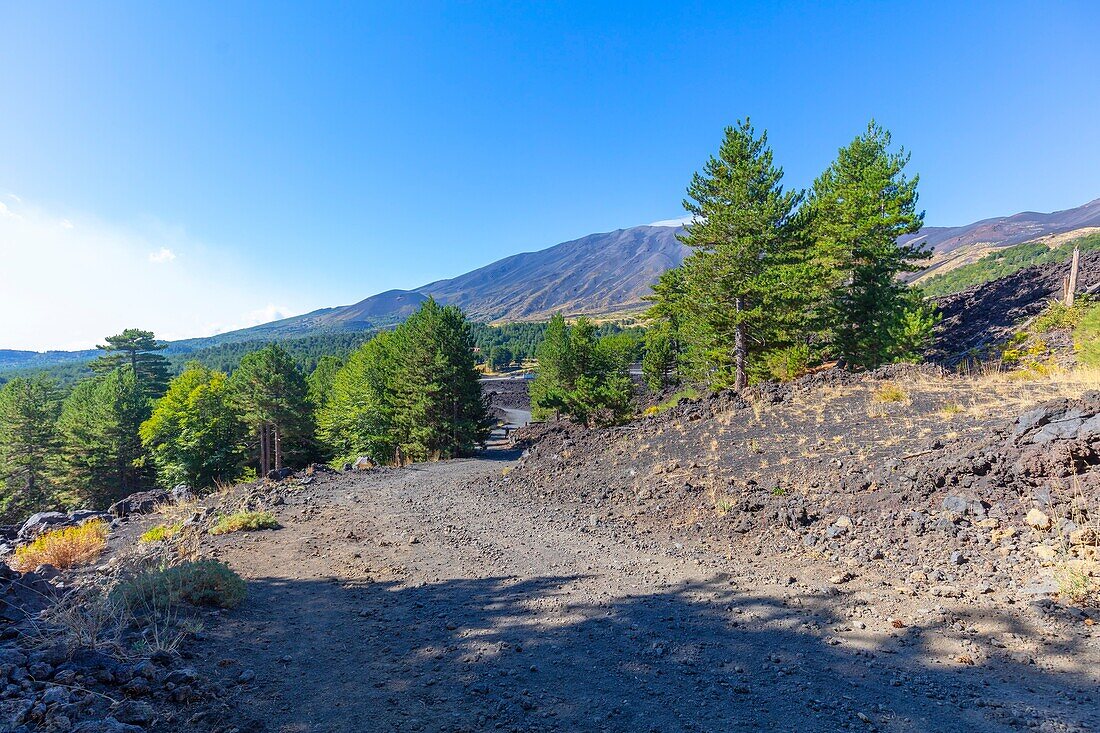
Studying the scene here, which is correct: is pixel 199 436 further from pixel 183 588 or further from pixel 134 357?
pixel 134 357

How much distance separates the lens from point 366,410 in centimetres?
2509

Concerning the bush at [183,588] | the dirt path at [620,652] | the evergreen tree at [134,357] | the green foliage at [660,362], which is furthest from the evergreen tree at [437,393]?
the evergreen tree at [134,357]

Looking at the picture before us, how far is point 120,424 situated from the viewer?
103ft

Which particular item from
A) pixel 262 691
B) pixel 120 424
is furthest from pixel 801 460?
pixel 120 424

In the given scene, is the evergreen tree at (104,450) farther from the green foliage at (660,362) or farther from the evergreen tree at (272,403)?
the green foliage at (660,362)

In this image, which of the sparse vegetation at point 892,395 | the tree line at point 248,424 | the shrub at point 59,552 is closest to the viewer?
the shrub at point 59,552

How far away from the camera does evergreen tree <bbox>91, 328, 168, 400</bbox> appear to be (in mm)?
55625

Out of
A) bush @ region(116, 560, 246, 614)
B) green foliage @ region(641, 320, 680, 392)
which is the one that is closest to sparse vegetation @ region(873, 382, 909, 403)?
bush @ region(116, 560, 246, 614)

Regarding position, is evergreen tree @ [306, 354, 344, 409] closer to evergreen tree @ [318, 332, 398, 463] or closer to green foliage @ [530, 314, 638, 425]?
evergreen tree @ [318, 332, 398, 463]

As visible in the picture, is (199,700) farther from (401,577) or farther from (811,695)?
(811,695)

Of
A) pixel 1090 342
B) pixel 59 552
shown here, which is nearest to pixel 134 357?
pixel 59 552

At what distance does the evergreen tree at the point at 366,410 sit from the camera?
81.9 feet

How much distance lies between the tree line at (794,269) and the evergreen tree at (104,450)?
122 ft

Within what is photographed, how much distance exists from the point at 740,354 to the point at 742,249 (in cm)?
359
